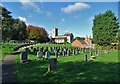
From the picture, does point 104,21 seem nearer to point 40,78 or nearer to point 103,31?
point 103,31

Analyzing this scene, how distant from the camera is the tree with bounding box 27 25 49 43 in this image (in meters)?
98.6

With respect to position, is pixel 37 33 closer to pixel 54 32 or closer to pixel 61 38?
pixel 61 38

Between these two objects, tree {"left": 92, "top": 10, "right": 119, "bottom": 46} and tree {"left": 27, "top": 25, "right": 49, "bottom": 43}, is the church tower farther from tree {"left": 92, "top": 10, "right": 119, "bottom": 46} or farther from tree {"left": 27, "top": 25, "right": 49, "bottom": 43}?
tree {"left": 92, "top": 10, "right": 119, "bottom": 46}

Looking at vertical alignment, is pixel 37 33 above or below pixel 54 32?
below

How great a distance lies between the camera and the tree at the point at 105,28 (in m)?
77.2

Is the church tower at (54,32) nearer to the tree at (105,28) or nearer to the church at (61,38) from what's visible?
the church at (61,38)

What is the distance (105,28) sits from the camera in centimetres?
7919

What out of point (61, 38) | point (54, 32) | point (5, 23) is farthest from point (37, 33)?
point (5, 23)

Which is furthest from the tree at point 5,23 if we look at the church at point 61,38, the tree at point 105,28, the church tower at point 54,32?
the church tower at point 54,32

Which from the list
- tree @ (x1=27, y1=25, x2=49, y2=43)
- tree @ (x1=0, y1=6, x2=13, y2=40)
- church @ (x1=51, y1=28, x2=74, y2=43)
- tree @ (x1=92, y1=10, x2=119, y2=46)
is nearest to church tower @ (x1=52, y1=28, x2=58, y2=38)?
church @ (x1=51, y1=28, x2=74, y2=43)

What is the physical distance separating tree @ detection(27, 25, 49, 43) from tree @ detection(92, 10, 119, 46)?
2690 cm

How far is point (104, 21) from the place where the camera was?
8088 cm

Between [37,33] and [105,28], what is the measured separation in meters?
32.8

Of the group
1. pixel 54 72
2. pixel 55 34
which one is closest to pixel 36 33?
pixel 55 34
